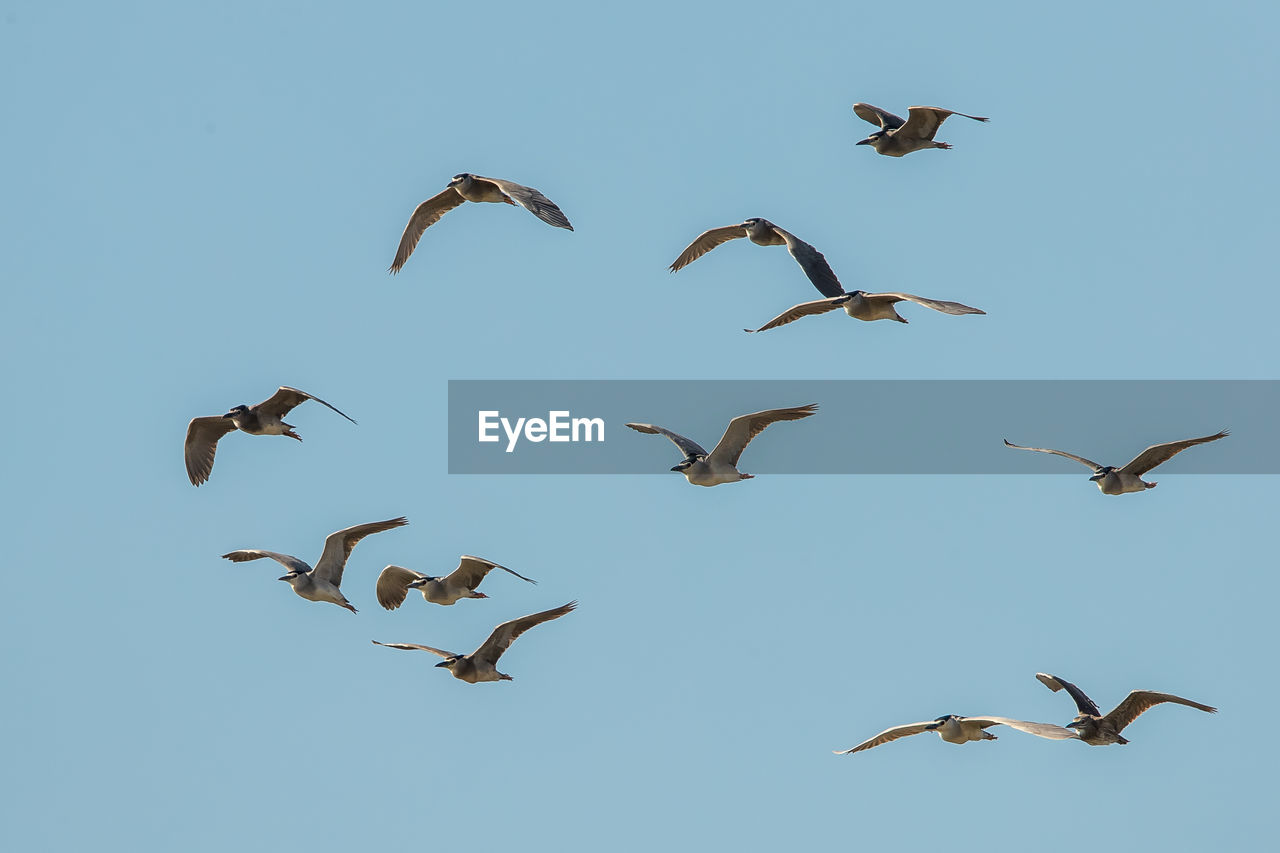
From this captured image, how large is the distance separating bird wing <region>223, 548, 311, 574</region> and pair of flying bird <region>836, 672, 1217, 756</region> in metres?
11.3

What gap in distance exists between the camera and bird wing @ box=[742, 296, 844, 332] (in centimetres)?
3183

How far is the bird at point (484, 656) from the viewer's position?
108ft

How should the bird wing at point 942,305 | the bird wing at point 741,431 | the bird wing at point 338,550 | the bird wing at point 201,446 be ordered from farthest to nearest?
the bird wing at point 201,446, the bird wing at point 338,550, the bird wing at point 741,431, the bird wing at point 942,305

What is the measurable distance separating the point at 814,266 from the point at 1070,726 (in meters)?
9.89

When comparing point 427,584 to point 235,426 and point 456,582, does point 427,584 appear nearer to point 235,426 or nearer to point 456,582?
point 456,582

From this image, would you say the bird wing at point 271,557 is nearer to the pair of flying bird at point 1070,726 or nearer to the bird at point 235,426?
the bird at point 235,426

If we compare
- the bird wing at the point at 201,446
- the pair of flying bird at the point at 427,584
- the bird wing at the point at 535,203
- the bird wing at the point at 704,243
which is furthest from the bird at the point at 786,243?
the bird wing at the point at 201,446

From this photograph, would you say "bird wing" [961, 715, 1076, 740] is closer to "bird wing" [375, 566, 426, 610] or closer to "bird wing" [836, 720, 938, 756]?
"bird wing" [836, 720, 938, 756]

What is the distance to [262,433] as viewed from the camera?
3441 cm

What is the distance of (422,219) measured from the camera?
123ft

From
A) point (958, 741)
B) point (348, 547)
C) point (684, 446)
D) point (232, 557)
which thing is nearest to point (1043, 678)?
point (958, 741)

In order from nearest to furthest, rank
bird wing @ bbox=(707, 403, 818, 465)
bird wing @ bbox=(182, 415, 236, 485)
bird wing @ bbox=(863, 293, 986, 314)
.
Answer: bird wing @ bbox=(863, 293, 986, 314) < bird wing @ bbox=(707, 403, 818, 465) < bird wing @ bbox=(182, 415, 236, 485)

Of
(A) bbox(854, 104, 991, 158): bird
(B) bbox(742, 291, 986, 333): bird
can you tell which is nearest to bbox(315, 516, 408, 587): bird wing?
(B) bbox(742, 291, 986, 333): bird

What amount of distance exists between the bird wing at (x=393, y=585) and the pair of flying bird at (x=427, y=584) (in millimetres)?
666
